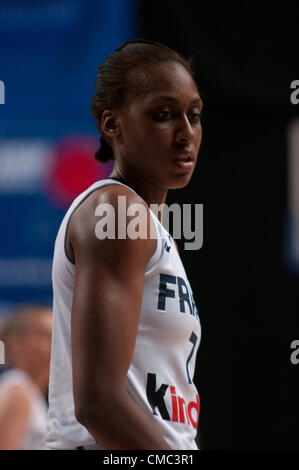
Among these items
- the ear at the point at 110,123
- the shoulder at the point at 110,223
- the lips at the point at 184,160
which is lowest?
the shoulder at the point at 110,223

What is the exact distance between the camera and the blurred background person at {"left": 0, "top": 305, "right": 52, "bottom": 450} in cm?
398

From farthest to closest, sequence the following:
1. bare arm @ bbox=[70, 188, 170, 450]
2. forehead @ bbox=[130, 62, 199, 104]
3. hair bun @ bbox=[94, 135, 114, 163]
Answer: hair bun @ bbox=[94, 135, 114, 163], forehead @ bbox=[130, 62, 199, 104], bare arm @ bbox=[70, 188, 170, 450]

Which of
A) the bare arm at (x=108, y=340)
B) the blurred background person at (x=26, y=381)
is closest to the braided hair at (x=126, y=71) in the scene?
the bare arm at (x=108, y=340)

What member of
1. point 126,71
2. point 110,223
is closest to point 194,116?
point 126,71

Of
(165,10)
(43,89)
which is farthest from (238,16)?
(43,89)

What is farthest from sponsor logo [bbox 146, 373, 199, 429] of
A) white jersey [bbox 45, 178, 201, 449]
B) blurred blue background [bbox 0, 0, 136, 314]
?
blurred blue background [bbox 0, 0, 136, 314]

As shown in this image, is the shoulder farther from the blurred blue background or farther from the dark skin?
the blurred blue background

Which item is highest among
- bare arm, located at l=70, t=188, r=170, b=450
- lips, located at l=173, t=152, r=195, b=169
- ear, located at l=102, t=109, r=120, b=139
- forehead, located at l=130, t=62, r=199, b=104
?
forehead, located at l=130, t=62, r=199, b=104

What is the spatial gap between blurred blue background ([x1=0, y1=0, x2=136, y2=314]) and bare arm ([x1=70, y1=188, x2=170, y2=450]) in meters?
3.48

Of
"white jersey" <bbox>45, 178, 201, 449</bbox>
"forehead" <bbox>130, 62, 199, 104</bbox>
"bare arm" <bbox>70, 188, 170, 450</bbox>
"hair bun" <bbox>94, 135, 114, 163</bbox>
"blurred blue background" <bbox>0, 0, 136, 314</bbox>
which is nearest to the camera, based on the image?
"bare arm" <bbox>70, 188, 170, 450</bbox>

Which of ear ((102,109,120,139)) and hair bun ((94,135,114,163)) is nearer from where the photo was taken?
ear ((102,109,120,139))

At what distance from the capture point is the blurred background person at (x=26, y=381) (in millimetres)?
3984

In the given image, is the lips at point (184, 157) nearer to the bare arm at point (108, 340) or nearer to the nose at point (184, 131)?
the nose at point (184, 131)
